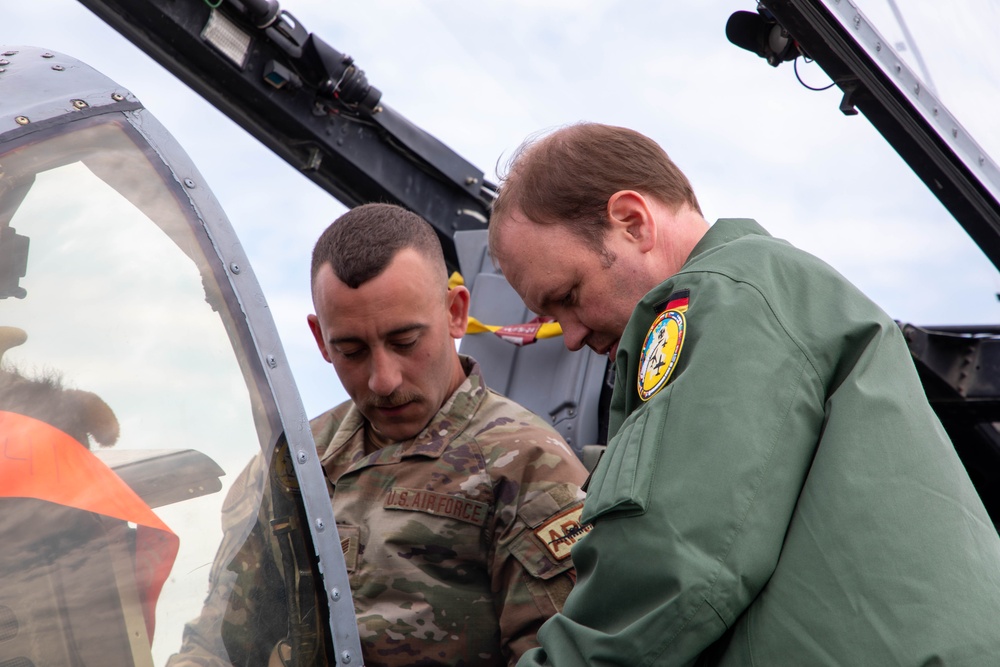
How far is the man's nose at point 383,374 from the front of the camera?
199 centimetres

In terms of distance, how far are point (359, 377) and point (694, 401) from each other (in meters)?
1.04

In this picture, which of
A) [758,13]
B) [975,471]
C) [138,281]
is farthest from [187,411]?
[975,471]

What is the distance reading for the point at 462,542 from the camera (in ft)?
6.09

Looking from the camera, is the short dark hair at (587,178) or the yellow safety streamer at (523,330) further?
the yellow safety streamer at (523,330)

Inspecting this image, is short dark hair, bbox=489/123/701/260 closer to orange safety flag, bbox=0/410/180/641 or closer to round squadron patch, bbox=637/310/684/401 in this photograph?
round squadron patch, bbox=637/310/684/401

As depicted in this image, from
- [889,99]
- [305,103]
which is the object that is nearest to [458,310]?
[889,99]

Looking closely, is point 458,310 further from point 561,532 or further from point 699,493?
point 699,493

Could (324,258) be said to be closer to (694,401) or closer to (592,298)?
(592,298)

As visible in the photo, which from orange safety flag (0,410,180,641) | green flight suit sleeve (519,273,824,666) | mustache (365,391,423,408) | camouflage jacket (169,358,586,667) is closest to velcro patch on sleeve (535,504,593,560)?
camouflage jacket (169,358,586,667)

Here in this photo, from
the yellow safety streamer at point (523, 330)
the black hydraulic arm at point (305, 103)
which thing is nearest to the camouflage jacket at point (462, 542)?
the yellow safety streamer at point (523, 330)

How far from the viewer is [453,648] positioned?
1800 millimetres

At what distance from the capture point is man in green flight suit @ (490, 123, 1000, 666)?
3.45 ft

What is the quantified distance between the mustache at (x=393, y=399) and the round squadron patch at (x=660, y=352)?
849 millimetres

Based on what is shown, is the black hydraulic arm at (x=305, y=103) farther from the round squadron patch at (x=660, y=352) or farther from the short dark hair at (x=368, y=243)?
the round squadron patch at (x=660, y=352)
